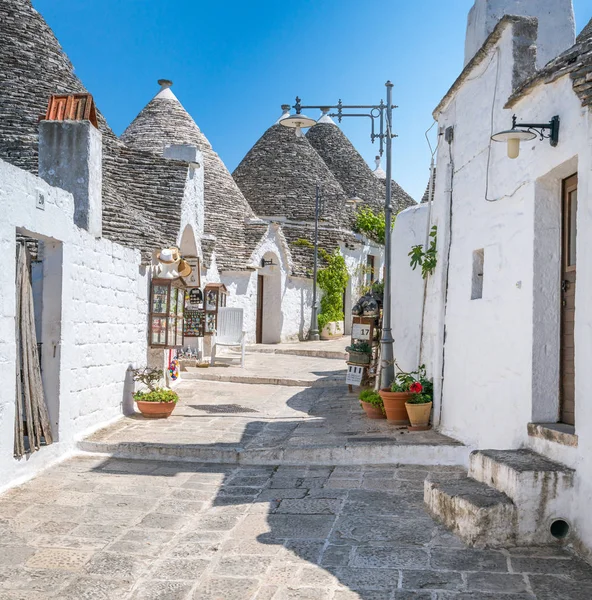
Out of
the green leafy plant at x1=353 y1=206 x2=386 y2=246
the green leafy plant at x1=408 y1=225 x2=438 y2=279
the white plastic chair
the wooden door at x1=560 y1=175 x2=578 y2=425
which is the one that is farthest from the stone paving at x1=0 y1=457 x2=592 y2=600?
the green leafy plant at x1=353 y1=206 x2=386 y2=246

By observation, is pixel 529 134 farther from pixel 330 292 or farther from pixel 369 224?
pixel 369 224

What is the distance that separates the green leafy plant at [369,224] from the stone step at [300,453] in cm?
1967

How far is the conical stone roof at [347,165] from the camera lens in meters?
30.2

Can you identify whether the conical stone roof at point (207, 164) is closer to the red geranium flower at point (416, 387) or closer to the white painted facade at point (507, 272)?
the white painted facade at point (507, 272)

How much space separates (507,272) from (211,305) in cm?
910

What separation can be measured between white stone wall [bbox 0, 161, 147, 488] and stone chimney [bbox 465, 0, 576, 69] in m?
4.88

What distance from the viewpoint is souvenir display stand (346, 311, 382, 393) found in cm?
1111

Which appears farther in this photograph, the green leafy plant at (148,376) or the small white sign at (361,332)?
the small white sign at (361,332)

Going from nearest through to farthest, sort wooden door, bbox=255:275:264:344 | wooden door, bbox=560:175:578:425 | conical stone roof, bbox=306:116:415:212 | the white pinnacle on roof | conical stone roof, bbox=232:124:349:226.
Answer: wooden door, bbox=560:175:578:425 → the white pinnacle on roof → wooden door, bbox=255:275:264:344 → conical stone roof, bbox=232:124:349:226 → conical stone roof, bbox=306:116:415:212

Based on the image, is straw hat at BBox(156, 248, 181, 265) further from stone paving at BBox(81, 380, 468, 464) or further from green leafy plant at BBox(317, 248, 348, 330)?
green leafy plant at BBox(317, 248, 348, 330)

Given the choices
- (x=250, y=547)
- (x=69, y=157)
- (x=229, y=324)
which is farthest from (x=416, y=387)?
(x=229, y=324)

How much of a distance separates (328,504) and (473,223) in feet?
10.5

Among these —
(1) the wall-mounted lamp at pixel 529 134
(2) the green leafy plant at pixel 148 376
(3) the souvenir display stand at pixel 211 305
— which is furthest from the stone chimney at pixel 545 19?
(3) the souvenir display stand at pixel 211 305

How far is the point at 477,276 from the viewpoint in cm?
703
